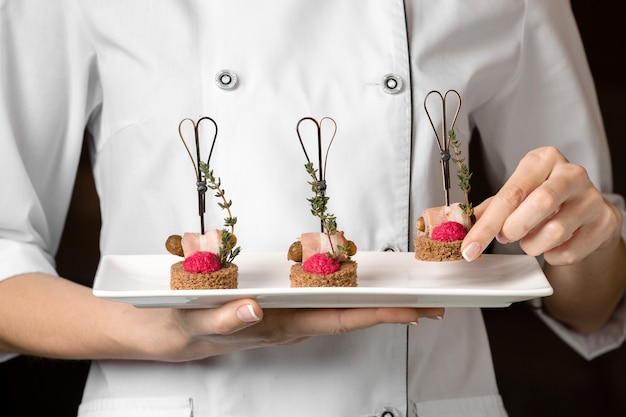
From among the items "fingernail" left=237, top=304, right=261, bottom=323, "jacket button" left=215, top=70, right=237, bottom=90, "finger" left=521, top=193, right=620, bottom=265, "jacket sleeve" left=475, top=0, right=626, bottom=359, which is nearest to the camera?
"fingernail" left=237, top=304, right=261, bottom=323

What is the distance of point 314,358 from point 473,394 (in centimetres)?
25

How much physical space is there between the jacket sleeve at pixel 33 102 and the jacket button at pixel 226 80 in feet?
0.62

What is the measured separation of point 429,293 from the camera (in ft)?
2.88

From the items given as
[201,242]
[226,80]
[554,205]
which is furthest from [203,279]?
[554,205]

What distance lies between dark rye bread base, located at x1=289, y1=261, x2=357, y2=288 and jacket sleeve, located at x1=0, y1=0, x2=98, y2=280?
0.38 meters

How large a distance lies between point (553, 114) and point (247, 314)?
72 cm

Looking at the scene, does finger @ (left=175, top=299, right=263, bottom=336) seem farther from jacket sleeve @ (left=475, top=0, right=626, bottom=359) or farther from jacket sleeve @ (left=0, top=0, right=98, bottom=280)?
jacket sleeve @ (left=475, top=0, right=626, bottom=359)

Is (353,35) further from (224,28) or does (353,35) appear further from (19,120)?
(19,120)

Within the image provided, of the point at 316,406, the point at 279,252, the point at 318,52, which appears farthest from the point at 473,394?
the point at 318,52

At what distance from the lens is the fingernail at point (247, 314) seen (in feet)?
2.83

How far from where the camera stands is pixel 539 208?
93 cm

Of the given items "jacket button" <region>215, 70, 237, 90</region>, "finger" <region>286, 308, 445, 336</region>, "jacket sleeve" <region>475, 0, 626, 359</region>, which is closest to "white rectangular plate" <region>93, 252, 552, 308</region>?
"finger" <region>286, 308, 445, 336</region>

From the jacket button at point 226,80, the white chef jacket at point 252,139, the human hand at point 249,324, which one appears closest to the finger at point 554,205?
the human hand at point 249,324

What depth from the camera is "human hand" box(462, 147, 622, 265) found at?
0.93 meters
